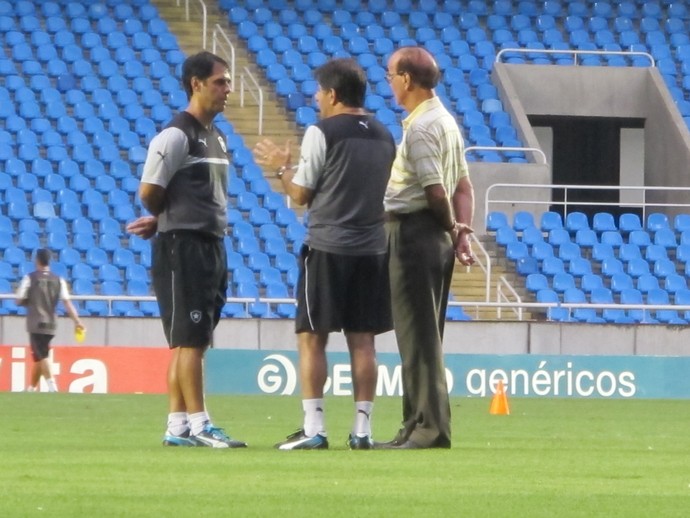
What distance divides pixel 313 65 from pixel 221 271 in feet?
68.9

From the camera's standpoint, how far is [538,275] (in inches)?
1048

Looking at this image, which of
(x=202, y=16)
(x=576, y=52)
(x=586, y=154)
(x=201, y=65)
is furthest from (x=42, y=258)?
(x=586, y=154)

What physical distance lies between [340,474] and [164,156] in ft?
7.67

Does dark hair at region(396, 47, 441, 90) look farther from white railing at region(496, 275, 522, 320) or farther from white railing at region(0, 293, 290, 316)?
white railing at region(496, 275, 522, 320)

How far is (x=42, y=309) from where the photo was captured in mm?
20812

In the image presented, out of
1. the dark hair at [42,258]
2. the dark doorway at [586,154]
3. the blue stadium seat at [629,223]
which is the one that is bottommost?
the dark hair at [42,258]

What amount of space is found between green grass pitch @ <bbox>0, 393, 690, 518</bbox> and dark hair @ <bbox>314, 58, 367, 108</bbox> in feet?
5.94

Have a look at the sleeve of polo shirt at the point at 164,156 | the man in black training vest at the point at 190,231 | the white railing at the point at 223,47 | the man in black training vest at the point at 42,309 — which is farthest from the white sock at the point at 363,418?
the white railing at the point at 223,47

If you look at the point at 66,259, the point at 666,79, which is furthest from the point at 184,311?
the point at 666,79

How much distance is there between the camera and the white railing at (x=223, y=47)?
2962 cm

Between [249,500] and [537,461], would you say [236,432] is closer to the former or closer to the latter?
[537,461]

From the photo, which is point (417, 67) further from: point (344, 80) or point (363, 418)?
point (363, 418)

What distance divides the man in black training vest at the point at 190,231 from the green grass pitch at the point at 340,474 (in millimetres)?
355

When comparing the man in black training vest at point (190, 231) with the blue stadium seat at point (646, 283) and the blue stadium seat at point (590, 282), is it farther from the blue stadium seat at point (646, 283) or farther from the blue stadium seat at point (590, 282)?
the blue stadium seat at point (646, 283)
